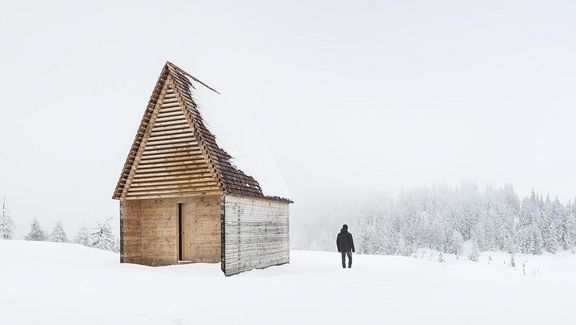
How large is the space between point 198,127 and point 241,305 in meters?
9.17

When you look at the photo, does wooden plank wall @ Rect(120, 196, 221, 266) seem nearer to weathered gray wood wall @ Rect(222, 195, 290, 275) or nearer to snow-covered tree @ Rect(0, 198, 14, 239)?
weathered gray wood wall @ Rect(222, 195, 290, 275)

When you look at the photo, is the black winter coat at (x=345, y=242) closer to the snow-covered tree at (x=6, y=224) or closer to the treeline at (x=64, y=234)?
the treeline at (x=64, y=234)

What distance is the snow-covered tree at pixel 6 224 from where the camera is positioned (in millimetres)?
57428

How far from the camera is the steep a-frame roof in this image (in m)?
18.3

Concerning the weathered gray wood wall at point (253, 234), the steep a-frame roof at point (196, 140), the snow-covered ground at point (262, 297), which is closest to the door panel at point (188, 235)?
the snow-covered ground at point (262, 297)

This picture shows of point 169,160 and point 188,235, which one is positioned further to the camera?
point 188,235

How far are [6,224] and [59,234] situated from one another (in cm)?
645

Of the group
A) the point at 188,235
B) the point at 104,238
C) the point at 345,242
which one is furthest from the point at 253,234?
the point at 104,238

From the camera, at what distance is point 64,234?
62688 mm

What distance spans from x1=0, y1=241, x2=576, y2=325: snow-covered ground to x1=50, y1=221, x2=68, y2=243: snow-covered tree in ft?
156

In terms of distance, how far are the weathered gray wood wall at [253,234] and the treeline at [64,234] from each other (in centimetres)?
3605

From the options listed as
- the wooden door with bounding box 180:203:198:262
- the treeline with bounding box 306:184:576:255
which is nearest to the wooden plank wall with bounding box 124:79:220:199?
the wooden door with bounding box 180:203:198:262

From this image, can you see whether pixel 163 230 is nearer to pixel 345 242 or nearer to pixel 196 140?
pixel 196 140

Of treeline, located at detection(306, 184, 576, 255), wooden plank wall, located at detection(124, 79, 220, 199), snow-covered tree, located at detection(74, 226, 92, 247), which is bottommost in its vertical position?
treeline, located at detection(306, 184, 576, 255)
